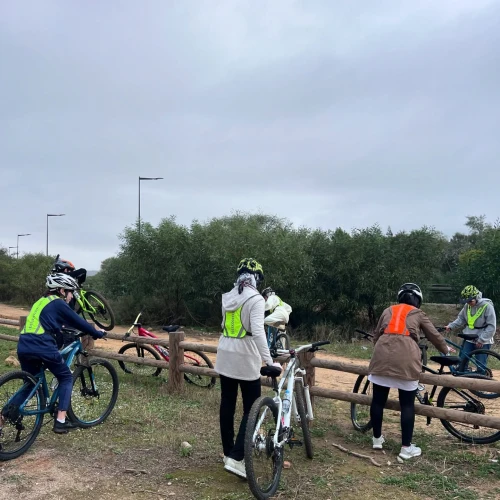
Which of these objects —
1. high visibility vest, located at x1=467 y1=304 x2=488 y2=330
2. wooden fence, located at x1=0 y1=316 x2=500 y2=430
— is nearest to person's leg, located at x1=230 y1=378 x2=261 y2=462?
wooden fence, located at x1=0 y1=316 x2=500 y2=430

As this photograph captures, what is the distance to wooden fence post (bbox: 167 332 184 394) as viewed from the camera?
7641mm

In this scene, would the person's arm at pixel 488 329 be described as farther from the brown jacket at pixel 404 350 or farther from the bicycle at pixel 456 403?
the brown jacket at pixel 404 350

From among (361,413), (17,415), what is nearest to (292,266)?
(361,413)

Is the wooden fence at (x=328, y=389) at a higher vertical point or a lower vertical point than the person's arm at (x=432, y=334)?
lower

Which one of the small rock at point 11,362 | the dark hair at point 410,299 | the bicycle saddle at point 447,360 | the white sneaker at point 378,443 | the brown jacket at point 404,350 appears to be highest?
the dark hair at point 410,299

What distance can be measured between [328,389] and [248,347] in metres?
2.03

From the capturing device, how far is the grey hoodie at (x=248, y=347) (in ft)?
14.7

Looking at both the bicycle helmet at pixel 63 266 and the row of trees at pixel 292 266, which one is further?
the row of trees at pixel 292 266

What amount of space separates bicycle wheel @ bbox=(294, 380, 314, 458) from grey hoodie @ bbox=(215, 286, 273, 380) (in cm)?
86

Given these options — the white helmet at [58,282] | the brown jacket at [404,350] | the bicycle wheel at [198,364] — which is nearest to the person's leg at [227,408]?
the brown jacket at [404,350]

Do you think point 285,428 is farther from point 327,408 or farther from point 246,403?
point 327,408

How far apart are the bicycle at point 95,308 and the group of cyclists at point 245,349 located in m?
2.21

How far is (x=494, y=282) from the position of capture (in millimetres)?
18297

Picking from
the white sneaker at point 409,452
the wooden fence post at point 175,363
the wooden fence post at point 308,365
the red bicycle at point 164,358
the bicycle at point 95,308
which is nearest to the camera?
the white sneaker at point 409,452
